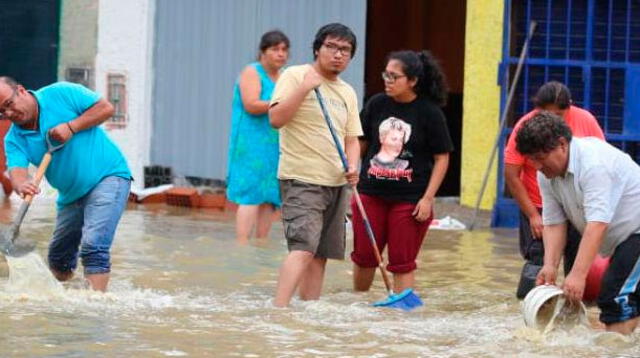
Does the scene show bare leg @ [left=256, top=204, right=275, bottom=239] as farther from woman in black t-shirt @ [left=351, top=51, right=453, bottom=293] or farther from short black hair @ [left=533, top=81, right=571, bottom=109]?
short black hair @ [left=533, top=81, right=571, bottom=109]

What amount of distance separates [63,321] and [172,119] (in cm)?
806

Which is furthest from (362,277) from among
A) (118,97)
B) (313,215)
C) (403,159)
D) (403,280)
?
(118,97)

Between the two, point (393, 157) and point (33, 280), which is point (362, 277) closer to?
point (393, 157)

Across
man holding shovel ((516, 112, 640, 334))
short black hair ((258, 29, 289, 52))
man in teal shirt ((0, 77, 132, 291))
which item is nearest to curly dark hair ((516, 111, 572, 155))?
man holding shovel ((516, 112, 640, 334))

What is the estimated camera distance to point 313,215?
27.3 feet

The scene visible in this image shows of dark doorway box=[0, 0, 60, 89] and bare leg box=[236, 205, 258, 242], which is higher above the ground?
dark doorway box=[0, 0, 60, 89]

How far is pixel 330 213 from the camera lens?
8570 mm

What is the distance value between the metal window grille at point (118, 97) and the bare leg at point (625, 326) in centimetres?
881

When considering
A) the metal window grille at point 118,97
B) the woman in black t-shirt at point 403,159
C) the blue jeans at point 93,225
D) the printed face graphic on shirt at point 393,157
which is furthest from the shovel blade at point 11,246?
the metal window grille at point 118,97

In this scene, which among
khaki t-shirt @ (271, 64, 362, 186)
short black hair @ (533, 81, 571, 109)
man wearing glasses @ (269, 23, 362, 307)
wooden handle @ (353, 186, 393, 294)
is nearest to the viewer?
man wearing glasses @ (269, 23, 362, 307)

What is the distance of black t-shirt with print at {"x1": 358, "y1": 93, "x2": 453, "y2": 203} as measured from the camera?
8.86m

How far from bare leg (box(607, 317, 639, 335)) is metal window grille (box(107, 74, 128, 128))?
8.81 metres

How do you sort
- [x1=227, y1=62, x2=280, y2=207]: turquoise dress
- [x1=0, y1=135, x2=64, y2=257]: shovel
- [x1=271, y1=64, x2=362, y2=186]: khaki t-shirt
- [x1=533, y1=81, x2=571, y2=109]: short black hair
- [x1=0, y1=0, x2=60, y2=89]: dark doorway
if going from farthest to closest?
1. [x1=0, y1=0, x2=60, y2=89]: dark doorway
2. [x1=227, y1=62, x2=280, y2=207]: turquoise dress
3. [x1=533, y1=81, x2=571, y2=109]: short black hair
4. [x1=0, y1=135, x2=64, y2=257]: shovel
5. [x1=271, y1=64, x2=362, y2=186]: khaki t-shirt

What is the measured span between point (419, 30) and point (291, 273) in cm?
1033
